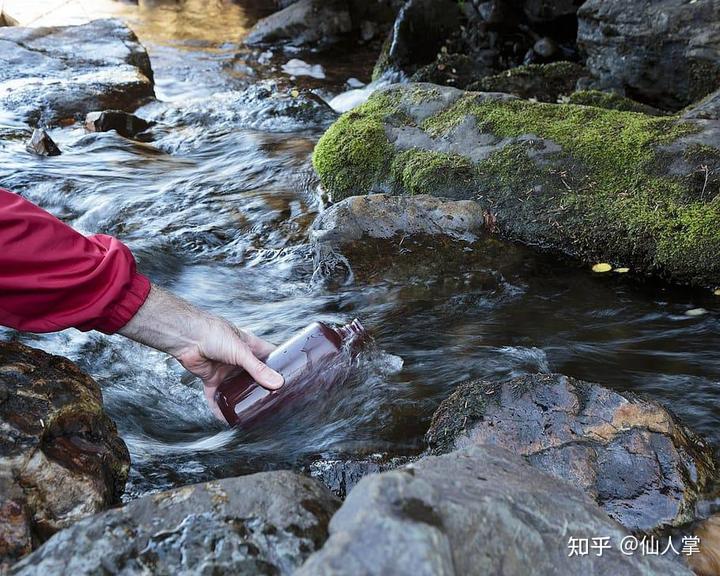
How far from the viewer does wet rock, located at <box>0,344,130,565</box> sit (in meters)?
2.29

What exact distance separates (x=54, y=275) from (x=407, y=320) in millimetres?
2372

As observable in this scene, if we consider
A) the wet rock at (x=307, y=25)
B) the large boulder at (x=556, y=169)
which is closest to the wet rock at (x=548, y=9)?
the wet rock at (x=307, y=25)

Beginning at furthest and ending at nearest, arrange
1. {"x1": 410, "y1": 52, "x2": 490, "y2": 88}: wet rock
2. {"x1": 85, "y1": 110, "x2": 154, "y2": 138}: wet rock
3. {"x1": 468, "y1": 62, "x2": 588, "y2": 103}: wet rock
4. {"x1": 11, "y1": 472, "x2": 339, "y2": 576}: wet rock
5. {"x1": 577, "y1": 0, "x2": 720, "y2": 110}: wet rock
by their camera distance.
→ {"x1": 410, "y1": 52, "x2": 490, "y2": 88}: wet rock → {"x1": 85, "y1": 110, "x2": 154, "y2": 138}: wet rock → {"x1": 468, "y1": 62, "x2": 588, "y2": 103}: wet rock → {"x1": 577, "y1": 0, "x2": 720, "y2": 110}: wet rock → {"x1": 11, "y1": 472, "x2": 339, "y2": 576}: wet rock

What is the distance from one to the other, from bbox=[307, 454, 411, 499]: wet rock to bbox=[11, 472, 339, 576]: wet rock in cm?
95

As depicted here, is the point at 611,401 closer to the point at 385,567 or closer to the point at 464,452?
the point at 464,452

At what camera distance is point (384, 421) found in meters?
3.52

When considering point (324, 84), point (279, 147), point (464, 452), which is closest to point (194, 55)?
point (324, 84)

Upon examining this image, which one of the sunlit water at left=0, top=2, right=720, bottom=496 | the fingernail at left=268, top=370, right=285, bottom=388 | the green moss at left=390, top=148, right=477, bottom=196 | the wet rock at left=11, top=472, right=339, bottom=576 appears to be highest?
the wet rock at left=11, top=472, right=339, bottom=576

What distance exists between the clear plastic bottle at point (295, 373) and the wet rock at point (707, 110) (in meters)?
3.43

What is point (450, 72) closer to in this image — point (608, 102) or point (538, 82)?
point (538, 82)

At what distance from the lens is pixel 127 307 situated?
299 centimetres

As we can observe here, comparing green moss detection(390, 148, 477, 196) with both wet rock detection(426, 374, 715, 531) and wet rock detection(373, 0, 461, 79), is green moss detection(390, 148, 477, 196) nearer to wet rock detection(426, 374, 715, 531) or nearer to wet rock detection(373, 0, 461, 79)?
wet rock detection(426, 374, 715, 531)

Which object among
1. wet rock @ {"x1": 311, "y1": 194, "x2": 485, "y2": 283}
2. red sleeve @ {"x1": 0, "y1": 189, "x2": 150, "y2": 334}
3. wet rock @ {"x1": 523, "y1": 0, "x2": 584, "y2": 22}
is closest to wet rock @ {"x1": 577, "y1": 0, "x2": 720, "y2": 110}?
wet rock @ {"x1": 523, "y1": 0, "x2": 584, "y2": 22}

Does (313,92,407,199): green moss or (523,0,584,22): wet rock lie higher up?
(523,0,584,22): wet rock
